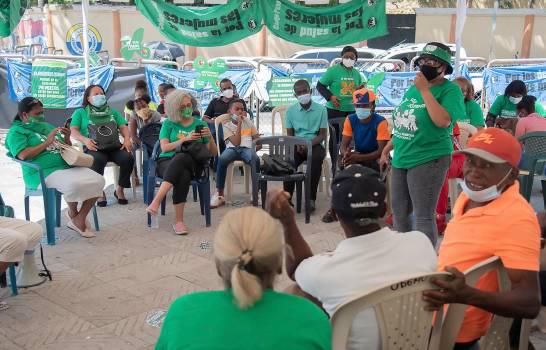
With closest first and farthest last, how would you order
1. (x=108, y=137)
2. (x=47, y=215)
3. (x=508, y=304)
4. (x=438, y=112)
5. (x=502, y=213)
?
(x=508, y=304), (x=502, y=213), (x=438, y=112), (x=47, y=215), (x=108, y=137)

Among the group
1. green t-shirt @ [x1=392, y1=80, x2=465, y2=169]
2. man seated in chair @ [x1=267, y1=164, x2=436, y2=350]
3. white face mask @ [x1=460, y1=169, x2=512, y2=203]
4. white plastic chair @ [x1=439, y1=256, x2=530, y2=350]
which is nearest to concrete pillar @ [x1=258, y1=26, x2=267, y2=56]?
green t-shirt @ [x1=392, y1=80, x2=465, y2=169]

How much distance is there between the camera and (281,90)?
9.55 metres

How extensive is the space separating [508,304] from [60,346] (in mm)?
2771

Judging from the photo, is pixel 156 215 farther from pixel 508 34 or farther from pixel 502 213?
pixel 508 34

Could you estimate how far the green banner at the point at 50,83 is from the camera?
34.6 ft

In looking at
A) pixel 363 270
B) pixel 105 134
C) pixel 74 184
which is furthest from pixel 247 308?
pixel 105 134

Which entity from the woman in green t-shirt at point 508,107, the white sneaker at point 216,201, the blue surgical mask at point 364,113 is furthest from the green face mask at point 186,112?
the woman in green t-shirt at point 508,107

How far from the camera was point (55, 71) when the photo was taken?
1053cm

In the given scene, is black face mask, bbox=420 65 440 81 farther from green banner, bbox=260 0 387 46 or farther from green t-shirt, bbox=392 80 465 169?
green banner, bbox=260 0 387 46

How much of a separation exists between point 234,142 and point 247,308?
219 inches

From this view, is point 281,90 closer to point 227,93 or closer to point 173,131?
point 227,93

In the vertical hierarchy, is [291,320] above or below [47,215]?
above

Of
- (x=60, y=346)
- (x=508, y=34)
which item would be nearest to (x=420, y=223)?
(x=60, y=346)

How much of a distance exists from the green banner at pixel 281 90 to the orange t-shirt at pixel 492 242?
703cm
